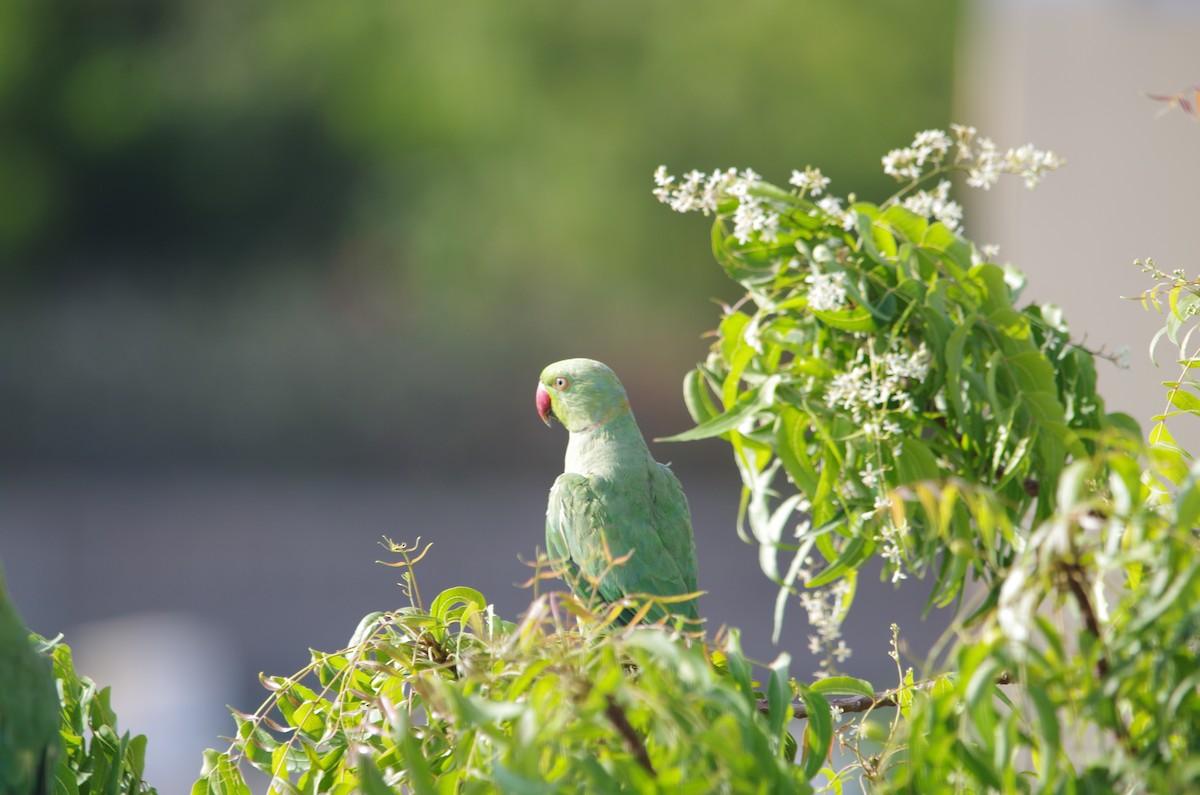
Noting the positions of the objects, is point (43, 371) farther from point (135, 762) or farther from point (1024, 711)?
point (1024, 711)

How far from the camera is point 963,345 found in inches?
47.9

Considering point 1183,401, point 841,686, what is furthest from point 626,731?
point 1183,401

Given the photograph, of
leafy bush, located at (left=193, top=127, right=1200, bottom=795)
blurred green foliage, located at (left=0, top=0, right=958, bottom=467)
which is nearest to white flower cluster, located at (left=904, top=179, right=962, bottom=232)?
leafy bush, located at (left=193, top=127, right=1200, bottom=795)

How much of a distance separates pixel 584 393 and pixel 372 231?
34.1 ft

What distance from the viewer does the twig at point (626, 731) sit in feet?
3.01

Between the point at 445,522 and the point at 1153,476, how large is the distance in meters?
9.15

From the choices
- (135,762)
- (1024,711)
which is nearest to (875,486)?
(1024,711)

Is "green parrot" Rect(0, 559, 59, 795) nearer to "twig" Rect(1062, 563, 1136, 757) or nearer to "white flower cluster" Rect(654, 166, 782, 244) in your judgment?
"white flower cluster" Rect(654, 166, 782, 244)

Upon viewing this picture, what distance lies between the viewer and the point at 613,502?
1.86 metres

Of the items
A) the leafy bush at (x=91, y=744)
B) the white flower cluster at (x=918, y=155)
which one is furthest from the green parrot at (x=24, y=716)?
the white flower cluster at (x=918, y=155)

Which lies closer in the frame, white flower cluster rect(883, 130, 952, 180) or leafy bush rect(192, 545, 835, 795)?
leafy bush rect(192, 545, 835, 795)

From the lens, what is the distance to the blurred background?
10750mm

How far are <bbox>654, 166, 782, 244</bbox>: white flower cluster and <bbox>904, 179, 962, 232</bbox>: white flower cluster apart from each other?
0.53 feet

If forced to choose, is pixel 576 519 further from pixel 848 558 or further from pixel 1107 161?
pixel 1107 161
